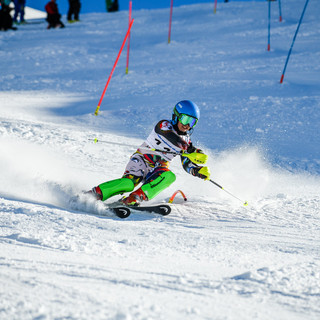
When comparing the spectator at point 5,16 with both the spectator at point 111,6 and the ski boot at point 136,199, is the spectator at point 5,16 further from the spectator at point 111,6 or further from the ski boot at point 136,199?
the ski boot at point 136,199

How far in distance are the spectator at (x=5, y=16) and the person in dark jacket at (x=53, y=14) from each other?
62.0 inches

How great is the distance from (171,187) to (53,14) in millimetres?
15516

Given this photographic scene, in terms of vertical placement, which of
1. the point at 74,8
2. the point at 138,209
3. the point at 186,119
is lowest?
the point at 138,209

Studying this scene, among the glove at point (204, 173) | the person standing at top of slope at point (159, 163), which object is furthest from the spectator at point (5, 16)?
the glove at point (204, 173)

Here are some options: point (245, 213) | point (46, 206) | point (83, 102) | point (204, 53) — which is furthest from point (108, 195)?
point (204, 53)

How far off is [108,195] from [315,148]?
4.35 m

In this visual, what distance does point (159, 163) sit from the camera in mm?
4793

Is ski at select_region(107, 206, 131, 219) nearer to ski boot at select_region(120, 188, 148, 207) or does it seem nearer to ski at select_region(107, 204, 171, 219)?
ski at select_region(107, 204, 171, 219)

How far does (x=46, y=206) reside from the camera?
4254 millimetres


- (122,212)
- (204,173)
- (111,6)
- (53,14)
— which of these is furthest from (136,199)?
(111,6)

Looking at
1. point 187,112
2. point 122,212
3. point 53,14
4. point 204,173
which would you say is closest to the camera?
point 122,212

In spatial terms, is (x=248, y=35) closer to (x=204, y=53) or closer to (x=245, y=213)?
(x=204, y=53)

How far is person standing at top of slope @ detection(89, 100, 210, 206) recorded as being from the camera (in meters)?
4.40

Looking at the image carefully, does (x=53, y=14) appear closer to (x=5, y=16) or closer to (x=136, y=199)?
(x=5, y=16)
